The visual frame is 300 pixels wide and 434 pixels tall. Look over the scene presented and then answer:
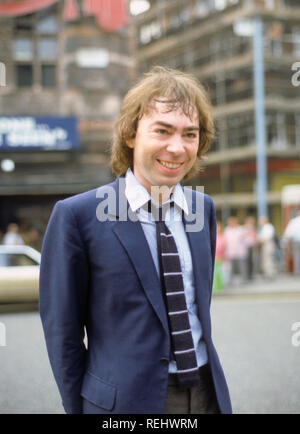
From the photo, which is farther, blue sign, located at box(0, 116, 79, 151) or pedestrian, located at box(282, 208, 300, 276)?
blue sign, located at box(0, 116, 79, 151)

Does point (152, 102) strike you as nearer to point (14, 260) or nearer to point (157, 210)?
point (157, 210)

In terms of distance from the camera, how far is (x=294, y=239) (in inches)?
599

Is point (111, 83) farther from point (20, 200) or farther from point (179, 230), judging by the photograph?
point (179, 230)

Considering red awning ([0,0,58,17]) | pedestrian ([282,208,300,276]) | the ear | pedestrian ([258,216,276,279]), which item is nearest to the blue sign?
red awning ([0,0,58,17])

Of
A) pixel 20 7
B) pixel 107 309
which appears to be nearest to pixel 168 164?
pixel 107 309

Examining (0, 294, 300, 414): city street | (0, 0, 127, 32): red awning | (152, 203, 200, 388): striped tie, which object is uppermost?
(0, 0, 127, 32): red awning

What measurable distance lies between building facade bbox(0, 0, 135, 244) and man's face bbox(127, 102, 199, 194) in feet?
50.9

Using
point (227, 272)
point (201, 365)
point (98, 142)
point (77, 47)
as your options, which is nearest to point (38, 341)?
point (201, 365)

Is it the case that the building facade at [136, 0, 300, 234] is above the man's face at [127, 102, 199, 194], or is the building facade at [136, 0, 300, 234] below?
above

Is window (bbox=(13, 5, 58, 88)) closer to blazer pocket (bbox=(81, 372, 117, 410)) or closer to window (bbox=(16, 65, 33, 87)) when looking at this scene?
window (bbox=(16, 65, 33, 87))

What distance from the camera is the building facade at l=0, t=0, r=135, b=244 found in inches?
682

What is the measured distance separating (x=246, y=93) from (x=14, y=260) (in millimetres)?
23367

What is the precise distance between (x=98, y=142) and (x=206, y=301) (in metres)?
16.2

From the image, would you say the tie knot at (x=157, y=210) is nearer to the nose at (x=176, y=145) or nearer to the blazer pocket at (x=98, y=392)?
the nose at (x=176, y=145)
